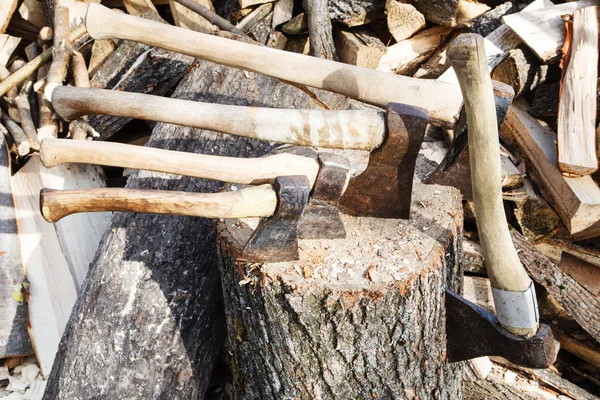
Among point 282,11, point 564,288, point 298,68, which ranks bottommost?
point 564,288

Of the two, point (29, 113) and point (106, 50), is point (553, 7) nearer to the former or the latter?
point (106, 50)

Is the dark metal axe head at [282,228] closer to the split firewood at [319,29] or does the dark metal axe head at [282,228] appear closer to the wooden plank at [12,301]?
the wooden plank at [12,301]

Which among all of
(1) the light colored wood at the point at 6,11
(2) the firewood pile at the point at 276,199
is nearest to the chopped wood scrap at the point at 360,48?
(2) the firewood pile at the point at 276,199

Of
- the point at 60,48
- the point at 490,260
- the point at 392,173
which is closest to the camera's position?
the point at 490,260

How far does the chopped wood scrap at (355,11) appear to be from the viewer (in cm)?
315

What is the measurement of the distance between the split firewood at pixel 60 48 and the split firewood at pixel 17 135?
1.01 ft

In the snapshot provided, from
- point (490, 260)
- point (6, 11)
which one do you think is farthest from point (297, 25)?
point (490, 260)

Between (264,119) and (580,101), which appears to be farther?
(580,101)

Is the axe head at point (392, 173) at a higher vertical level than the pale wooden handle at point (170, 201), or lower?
lower

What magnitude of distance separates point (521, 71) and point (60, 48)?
2.52 m

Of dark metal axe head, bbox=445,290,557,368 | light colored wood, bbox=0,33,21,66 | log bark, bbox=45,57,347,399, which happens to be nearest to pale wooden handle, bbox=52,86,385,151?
log bark, bbox=45,57,347,399

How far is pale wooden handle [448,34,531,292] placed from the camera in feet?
4.63

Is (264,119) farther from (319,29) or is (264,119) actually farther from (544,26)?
(544,26)

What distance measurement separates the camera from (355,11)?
10.4ft
